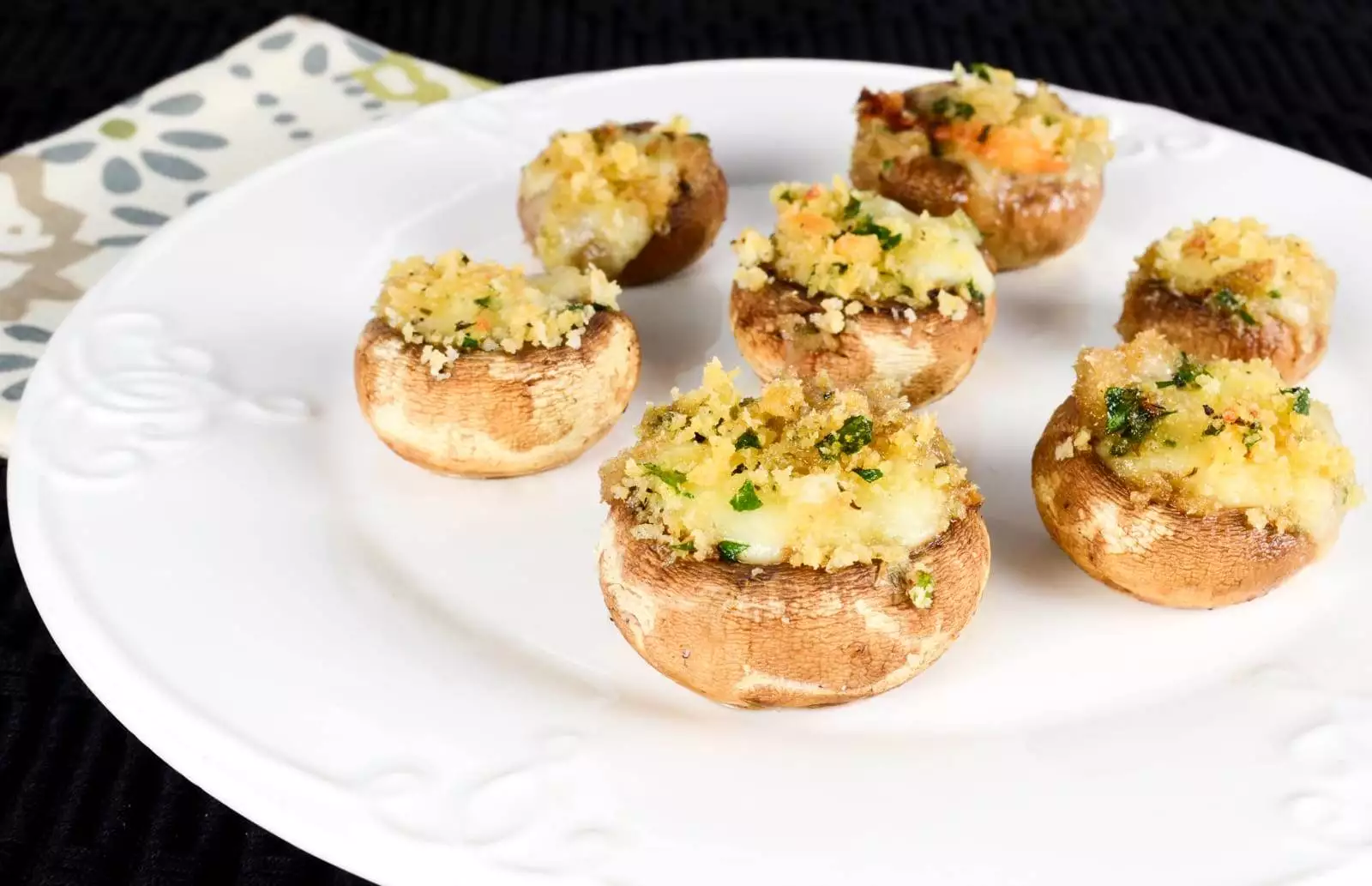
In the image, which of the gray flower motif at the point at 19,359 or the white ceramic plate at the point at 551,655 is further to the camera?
the gray flower motif at the point at 19,359

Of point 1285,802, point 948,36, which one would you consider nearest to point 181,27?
point 948,36

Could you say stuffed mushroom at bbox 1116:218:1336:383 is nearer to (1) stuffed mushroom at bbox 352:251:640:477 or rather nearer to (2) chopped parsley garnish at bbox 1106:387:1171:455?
(2) chopped parsley garnish at bbox 1106:387:1171:455

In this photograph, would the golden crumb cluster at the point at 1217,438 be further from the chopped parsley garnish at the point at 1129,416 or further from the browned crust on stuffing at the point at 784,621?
the browned crust on stuffing at the point at 784,621

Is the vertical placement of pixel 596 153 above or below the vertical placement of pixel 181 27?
above

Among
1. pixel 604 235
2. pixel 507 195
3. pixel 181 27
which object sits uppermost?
pixel 604 235

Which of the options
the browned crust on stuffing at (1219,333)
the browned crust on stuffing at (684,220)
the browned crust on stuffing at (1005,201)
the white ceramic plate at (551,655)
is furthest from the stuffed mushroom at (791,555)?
the browned crust on stuffing at (1005,201)

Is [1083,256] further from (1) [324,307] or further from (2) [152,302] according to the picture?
(2) [152,302]

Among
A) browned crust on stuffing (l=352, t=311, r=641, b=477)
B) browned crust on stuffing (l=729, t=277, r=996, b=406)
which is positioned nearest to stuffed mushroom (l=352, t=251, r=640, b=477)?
browned crust on stuffing (l=352, t=311, r=641, b=477)
